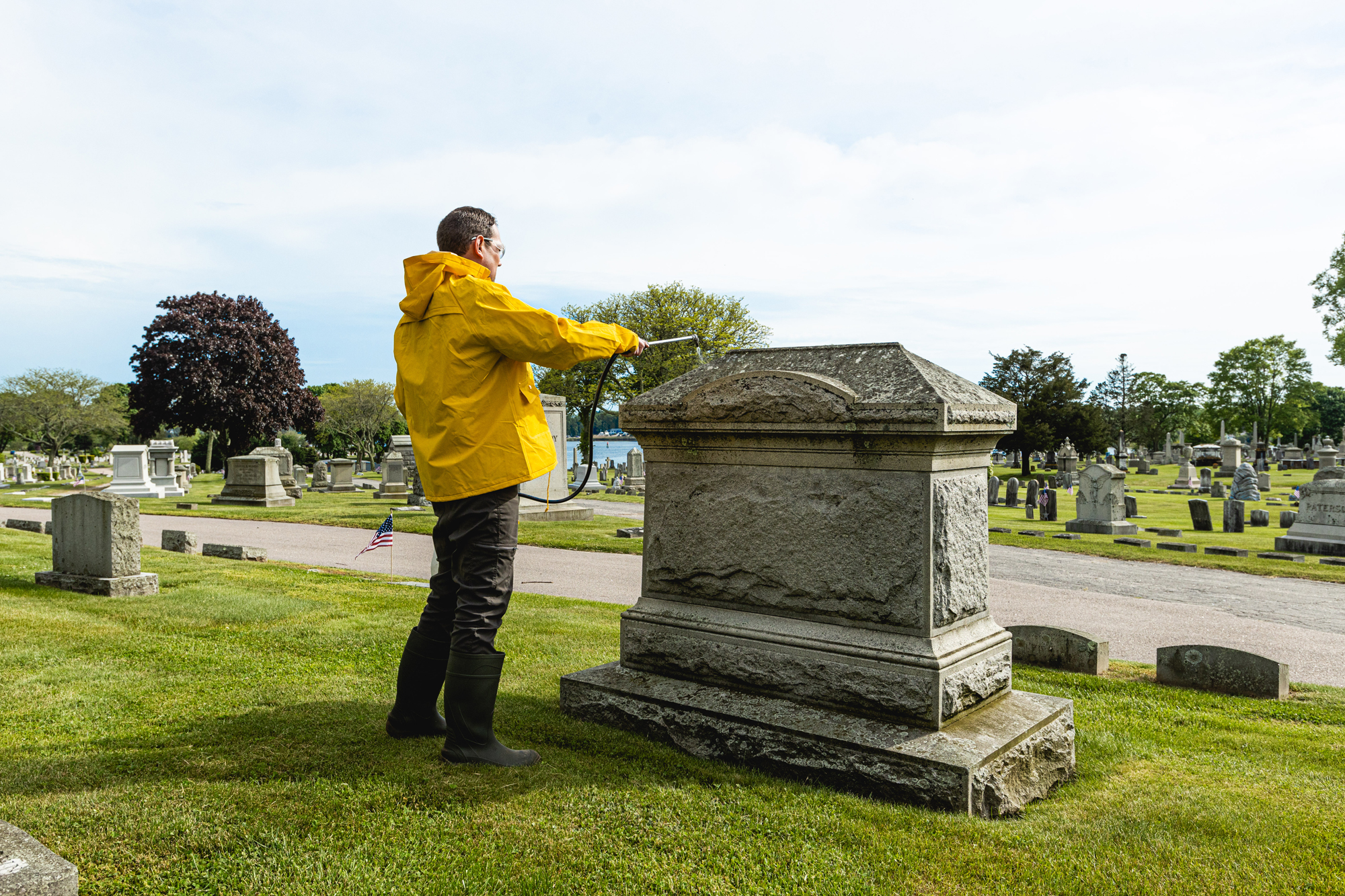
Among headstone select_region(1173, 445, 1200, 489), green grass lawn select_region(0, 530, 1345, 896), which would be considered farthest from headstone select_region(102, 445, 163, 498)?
headstone select_region(1173, 445, 1200, 489)

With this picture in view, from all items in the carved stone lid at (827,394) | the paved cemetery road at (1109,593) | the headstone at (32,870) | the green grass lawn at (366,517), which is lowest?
the paved cemetery road at (1109,593)

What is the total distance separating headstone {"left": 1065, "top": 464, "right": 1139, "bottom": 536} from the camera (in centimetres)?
1825

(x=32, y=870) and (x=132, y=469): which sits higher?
(x=132, y=469)

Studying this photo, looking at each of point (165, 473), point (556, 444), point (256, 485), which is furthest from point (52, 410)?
point (556, 444)

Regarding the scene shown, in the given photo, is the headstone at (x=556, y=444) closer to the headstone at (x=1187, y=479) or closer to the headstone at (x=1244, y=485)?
the headstone at (x=1244, y=485)

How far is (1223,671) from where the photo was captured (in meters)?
5.62

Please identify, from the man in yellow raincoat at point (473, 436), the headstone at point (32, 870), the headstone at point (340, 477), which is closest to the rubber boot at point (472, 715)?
the man in yellow raincoat at point (473, 436)

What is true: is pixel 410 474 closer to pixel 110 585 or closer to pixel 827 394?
pixel 110 585

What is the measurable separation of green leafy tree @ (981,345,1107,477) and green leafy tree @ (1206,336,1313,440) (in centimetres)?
3307

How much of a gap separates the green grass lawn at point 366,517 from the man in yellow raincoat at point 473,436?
8300 millimetres

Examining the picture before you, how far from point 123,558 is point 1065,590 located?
10644 millimetres

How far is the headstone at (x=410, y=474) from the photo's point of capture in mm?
21469

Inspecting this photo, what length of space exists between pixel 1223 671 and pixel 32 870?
6430mm

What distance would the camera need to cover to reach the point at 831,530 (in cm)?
344
